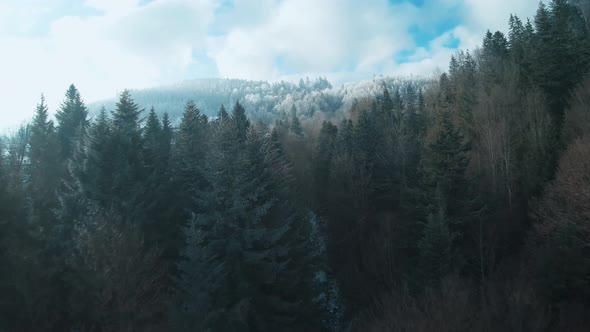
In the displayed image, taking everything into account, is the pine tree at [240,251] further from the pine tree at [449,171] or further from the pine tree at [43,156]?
the pine tree at [43,156]

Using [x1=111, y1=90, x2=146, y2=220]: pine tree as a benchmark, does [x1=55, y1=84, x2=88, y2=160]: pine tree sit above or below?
above

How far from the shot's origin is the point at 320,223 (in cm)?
3794

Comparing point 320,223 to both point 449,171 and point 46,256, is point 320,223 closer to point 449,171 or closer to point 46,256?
point 449,171

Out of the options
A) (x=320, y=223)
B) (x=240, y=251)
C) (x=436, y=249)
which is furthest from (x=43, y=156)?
(x=436, y=249)

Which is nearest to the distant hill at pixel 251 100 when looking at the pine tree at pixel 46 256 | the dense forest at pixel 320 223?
the dense forest at pixel 320 223

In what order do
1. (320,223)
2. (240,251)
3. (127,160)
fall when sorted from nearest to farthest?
(240,251)
(127,160)
(320,223)

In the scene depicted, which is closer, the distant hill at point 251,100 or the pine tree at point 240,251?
the pine tree at point 240,251

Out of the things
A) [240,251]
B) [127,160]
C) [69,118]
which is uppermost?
[69,118]

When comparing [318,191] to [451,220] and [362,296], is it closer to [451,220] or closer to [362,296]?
[362,296]

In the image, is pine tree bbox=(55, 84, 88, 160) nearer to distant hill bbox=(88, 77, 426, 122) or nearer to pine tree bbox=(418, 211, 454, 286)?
pine tree bbox=(418, 211, 454, 286)

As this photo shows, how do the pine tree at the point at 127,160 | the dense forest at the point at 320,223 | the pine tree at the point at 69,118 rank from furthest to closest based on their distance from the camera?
the pine tree at the point at 69,118 < the pine tree at the point at 127,160 < the dense forest at the point at 320,223

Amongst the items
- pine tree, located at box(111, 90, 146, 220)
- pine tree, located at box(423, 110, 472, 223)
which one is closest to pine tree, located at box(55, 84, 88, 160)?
pine tree, located at box(111, 90, 146, 220)

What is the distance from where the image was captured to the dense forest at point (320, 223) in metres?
15.8

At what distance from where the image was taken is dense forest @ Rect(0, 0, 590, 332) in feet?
51.7
